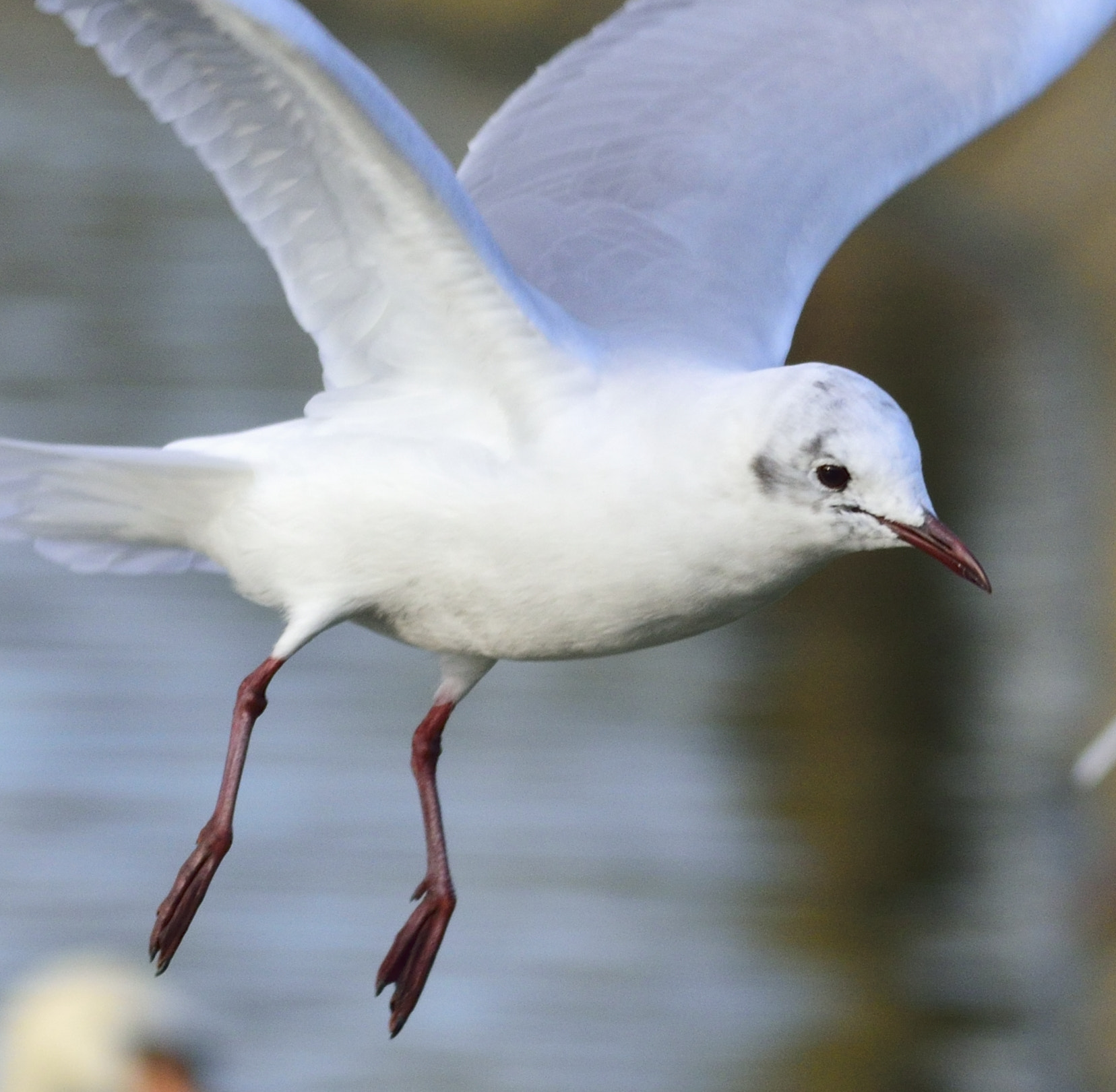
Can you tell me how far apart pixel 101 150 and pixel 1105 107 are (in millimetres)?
5843

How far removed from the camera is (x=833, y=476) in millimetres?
3527

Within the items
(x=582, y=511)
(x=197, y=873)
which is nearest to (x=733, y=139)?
(x=582, y=511)

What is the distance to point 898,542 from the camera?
350cm

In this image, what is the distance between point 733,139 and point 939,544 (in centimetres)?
138

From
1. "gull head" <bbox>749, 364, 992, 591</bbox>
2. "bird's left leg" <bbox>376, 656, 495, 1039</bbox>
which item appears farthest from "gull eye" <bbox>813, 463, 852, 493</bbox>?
"bird's left leg" <bbox>376, 656, 495, 1039</bbox>

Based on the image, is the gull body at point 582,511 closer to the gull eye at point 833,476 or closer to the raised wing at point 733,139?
the gull eye at point 833,476

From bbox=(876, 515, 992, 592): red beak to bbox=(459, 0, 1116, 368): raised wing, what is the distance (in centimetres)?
68

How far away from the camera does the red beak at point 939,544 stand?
3496 millimetres

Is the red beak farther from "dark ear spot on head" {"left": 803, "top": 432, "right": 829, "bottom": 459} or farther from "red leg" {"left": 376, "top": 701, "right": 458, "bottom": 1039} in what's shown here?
"red leg" {"left": 376, "top": 701, "right": 458, "bottom": 1039}

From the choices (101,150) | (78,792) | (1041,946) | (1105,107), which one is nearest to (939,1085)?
(1041,946)

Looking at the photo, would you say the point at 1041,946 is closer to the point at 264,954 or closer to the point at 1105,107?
the point at 264,954

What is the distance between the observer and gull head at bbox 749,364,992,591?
348cm

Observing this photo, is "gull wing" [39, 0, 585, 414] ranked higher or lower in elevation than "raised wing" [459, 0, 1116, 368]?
higher

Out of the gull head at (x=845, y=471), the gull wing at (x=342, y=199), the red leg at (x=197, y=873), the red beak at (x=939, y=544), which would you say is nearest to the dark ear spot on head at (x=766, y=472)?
the gull head at (x=845, y=471)
